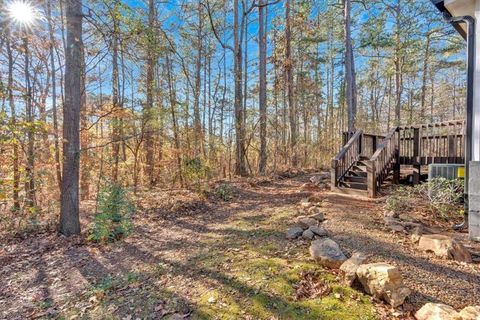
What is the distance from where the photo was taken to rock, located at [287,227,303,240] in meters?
3.55

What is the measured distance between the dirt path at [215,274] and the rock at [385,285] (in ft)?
0.40

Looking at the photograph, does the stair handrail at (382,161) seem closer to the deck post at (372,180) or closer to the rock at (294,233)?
the deck post at (372,180)

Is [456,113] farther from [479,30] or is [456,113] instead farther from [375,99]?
[479,30]

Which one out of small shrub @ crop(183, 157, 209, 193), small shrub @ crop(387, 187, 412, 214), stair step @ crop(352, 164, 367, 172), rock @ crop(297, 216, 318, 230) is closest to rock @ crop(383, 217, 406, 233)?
small shrub @ crop(387, 187, 412, 214)

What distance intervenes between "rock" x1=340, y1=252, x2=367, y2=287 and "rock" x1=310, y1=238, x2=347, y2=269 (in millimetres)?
116

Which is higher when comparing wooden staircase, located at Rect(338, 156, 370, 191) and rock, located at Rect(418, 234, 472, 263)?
wooden staircase, located at Rect(338, 156, 370, 191)

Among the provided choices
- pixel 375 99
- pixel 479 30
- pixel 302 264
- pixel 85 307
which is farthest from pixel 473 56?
pixel 375 99

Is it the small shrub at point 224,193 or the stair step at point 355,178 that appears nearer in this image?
the stair step at point 355,178

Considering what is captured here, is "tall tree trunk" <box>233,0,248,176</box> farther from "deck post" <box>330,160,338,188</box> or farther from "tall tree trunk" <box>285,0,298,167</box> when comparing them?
"deck post" <box>330,160,338,188</box>

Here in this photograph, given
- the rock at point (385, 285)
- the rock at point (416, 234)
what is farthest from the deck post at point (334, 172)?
the rock at point (385, 285)

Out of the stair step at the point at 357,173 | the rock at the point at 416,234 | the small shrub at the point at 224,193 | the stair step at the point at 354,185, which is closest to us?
the rock at the point at 416,234

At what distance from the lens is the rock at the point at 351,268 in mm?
2274

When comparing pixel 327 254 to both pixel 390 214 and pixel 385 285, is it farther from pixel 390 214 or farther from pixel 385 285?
pixel 390 214

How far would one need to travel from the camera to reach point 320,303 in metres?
2.06
